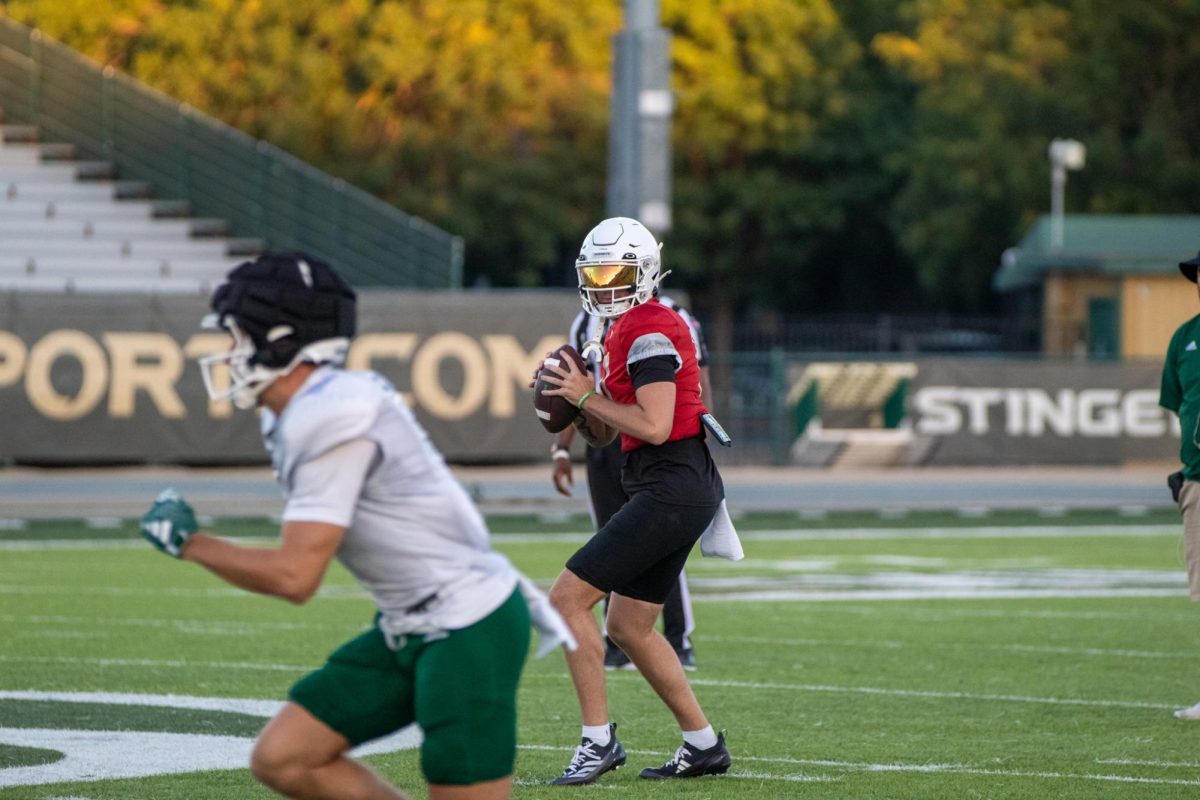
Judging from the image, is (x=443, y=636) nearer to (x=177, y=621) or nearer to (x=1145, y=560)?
(x=177, y=621)

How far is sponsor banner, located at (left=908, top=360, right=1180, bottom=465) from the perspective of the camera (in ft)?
81.5

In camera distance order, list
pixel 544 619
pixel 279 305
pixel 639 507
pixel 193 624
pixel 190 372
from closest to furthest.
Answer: pixel 279 305 < pixel 544 619 < pixel 639 507 < pixel 193 624 < pixel 190 372

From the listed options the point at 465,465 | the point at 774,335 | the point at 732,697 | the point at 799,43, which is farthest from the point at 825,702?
the point at 799,43

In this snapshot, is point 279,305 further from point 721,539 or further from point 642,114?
point 642,114

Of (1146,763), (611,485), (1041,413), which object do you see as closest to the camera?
(1146,763)

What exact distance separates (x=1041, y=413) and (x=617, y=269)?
1904 cm

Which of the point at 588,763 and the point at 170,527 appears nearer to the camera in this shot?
the point at 170,527

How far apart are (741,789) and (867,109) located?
39341mm

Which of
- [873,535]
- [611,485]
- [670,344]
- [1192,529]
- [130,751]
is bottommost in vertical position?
[873,535]

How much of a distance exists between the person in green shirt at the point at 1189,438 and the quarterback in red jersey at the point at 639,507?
2625 mm

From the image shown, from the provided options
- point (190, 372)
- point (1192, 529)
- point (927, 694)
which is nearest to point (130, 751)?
point (927, 694)

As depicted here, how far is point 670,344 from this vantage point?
22.3 feet

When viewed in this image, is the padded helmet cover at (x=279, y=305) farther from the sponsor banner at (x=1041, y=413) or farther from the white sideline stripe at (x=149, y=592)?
the sponsor banner at (x=1041, y=413)

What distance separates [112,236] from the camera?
1112 inches
